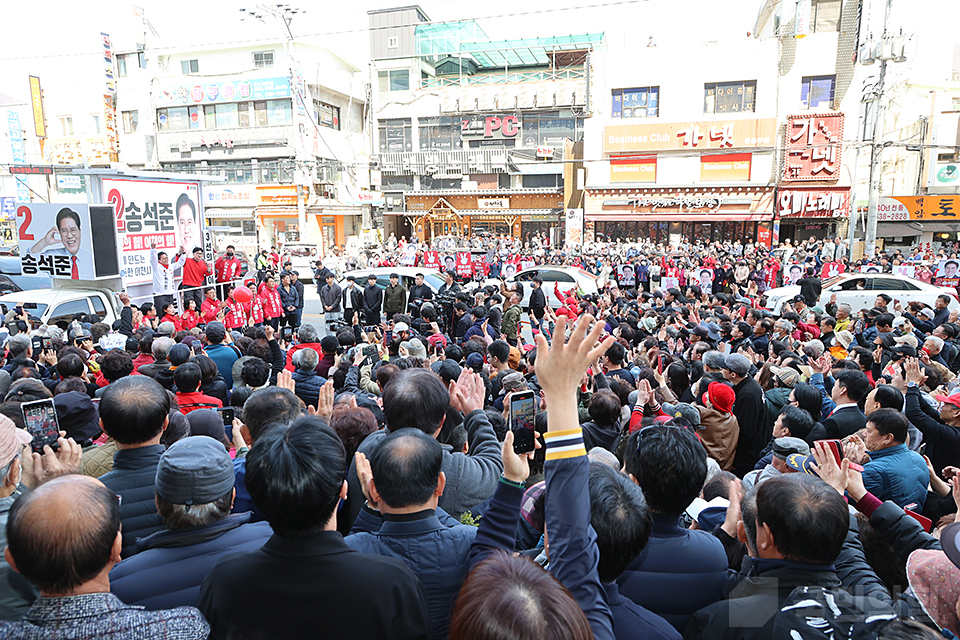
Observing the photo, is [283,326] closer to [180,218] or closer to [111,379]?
[180,218]

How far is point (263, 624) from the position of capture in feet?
5.35

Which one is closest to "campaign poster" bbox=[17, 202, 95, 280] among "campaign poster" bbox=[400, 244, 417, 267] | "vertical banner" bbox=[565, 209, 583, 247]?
"campaign poster" bbox=[400, 244, 417, 267]

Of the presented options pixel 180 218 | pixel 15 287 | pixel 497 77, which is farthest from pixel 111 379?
pixel 497 77

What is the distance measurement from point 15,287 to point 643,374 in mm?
15286

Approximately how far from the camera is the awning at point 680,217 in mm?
29962

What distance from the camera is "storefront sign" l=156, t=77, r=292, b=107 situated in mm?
35500

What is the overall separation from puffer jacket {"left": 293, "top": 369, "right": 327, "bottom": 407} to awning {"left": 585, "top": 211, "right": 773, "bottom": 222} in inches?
1149

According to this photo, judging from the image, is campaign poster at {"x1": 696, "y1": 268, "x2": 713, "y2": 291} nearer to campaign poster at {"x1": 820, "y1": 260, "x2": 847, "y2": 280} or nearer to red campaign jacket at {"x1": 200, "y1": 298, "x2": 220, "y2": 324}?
campaign poster at {"x1": 820, "y1": 260, "x2": 847, "y2": 280}

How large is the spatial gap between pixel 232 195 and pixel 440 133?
14.4 m

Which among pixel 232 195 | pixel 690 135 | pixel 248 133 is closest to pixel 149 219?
pixel 232 195

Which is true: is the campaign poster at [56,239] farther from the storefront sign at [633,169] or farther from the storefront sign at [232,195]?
the storefront sign at [232,195]

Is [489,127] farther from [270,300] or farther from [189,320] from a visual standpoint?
[189,320]

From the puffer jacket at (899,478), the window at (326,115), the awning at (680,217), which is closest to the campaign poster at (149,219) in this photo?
the puffer jacket at (899,478)

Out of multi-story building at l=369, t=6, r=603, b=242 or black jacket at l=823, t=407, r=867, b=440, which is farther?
multi-story building at l=369, t=6, r=603, b=242
